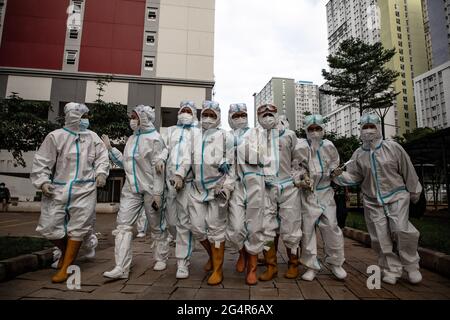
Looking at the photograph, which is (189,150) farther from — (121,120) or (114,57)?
(114,57)

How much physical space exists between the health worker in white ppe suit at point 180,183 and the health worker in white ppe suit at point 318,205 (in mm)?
1419

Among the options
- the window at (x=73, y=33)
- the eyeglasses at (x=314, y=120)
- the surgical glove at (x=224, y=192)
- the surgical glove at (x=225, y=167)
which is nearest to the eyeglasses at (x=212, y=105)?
the surgical glove at (x=225, y=167)

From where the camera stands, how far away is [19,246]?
170 inches

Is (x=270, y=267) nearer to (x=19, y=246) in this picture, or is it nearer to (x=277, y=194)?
(x=277, y=194)

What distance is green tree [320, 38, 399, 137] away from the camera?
62.5ft

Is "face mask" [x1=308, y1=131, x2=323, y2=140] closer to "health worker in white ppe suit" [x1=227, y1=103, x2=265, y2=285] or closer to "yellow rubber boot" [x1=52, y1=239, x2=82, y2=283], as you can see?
"health worker in white ppe suit" [x1=227, y1=103, x2=265, y2=285]

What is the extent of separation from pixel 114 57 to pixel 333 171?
21.5 meters

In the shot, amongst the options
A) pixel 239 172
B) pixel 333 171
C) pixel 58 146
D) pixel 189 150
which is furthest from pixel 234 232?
pixel 58 146

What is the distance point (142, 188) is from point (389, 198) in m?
3.06

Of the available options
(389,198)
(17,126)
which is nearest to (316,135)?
(389,198)

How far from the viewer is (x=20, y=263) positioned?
11.7 feet

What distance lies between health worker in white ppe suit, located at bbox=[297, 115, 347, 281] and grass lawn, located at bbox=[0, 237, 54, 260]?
377 cm

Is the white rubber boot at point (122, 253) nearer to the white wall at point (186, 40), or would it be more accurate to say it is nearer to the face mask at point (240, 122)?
the face mask at point (240, 122)

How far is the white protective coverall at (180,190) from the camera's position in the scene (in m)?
3.53
